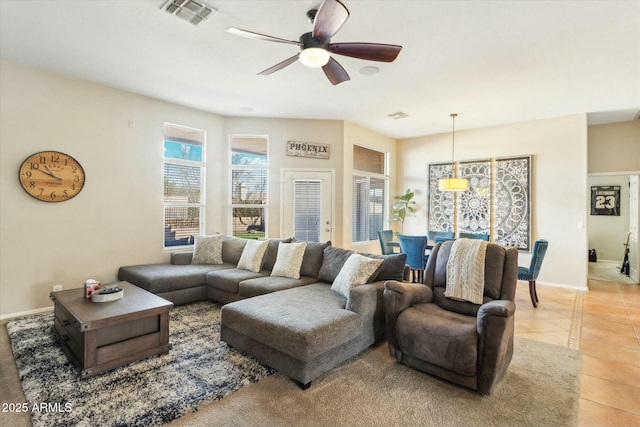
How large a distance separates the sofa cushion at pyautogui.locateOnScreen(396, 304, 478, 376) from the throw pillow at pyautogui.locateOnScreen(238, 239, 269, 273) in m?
2.28

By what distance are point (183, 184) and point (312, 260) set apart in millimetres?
2851

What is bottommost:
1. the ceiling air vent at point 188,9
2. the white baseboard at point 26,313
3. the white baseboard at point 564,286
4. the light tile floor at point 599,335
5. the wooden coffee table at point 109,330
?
the light tile floor at point 599,335

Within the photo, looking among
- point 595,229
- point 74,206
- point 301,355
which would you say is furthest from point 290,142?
point 595,229

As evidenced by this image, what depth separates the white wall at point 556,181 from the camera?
5215mm

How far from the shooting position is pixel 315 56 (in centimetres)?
247

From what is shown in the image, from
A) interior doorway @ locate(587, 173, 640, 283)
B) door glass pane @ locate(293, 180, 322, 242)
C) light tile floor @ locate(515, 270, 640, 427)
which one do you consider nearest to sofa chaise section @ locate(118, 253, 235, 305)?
door glass pane @ locate(293, 180, 322, 242)

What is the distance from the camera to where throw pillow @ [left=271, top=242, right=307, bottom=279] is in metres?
3.86

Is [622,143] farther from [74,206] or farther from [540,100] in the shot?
[74,206]

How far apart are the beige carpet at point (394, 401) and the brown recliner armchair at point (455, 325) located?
122 millimetres

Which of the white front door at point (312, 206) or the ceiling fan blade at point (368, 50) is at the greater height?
the ceiling fan blade at point (368, 50)

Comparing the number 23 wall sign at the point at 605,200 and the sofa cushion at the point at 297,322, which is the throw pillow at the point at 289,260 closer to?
the sofa cushion at the point at 297,322

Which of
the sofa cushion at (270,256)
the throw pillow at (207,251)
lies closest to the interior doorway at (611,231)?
the sofa cushion at (270,256)

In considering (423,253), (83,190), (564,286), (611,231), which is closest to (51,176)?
(83,190)

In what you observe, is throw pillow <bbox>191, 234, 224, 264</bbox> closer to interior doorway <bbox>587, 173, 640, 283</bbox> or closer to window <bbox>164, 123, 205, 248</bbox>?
window <bbox>164, 123, 205, 248</bbox>
